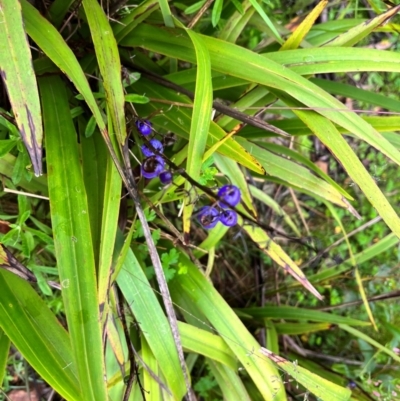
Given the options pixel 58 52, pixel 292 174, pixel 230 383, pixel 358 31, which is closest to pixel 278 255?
pixel 292 174

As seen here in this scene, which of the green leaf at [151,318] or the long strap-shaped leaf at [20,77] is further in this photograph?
the green leaf at [151,318]

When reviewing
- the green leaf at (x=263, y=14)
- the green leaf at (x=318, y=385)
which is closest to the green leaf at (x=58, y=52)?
the green leaf at (x=263, y=14)

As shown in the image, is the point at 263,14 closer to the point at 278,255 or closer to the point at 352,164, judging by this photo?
the point at 352,164

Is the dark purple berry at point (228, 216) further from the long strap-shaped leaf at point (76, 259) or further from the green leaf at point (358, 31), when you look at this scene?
the green leaf at point (358, 31)

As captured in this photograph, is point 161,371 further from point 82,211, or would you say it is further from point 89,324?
point 82,211

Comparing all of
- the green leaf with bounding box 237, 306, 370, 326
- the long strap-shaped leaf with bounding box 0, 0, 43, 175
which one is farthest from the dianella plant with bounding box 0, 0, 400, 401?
the green leaf with bounding box 237, 306, 370, 326

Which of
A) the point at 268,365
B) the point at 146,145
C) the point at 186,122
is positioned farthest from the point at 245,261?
the point at 146,145

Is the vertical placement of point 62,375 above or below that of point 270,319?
above
